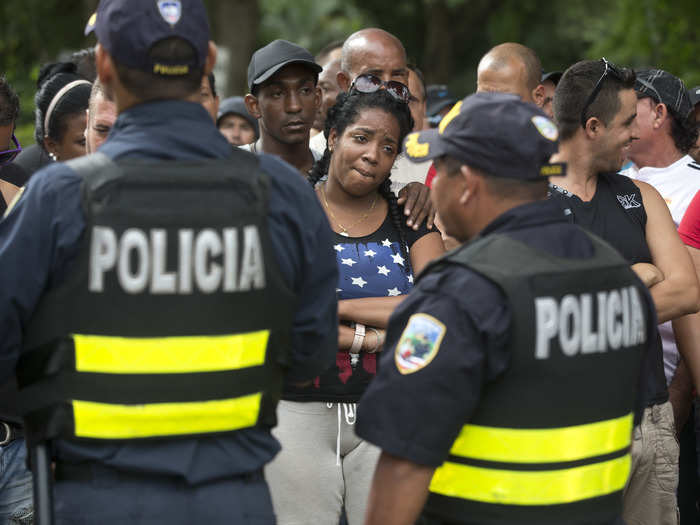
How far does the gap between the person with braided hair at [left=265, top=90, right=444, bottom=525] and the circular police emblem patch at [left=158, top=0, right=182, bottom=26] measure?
1478 mm

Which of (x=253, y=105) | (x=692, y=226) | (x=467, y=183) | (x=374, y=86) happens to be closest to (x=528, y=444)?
(x=467, y=183)

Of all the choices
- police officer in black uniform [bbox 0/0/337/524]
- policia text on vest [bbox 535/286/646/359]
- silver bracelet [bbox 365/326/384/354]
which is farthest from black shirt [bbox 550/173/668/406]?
police officer in black uniform [bbox 0/0/337/524]

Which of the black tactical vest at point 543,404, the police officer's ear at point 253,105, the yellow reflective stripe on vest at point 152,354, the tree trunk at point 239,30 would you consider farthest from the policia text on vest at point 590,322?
the tree trunk at point 239,30

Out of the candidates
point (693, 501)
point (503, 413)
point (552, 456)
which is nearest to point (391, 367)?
point (503, 413)

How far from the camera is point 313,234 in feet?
9.10

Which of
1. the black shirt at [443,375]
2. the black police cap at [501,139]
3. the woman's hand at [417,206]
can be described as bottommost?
the black shirt at [443,375]

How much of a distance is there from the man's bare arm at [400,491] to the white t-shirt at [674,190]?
2.64 m

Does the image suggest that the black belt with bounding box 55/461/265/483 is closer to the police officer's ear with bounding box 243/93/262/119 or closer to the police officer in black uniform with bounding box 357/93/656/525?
the police officer in black uniform with bounding box 357/93/656/525

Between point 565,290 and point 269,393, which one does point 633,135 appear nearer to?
point 565,290

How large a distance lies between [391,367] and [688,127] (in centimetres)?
358

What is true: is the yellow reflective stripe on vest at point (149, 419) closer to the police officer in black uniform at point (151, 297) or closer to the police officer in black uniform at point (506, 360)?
the police officer in black uniform at point (151, 297)

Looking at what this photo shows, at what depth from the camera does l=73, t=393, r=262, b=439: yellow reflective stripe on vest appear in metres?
2.51

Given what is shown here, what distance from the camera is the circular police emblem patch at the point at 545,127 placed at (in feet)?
8.84

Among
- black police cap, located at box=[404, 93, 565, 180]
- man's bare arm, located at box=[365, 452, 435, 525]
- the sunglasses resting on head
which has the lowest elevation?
man's bare arm, located at box=[365, 452, 435, 525]
